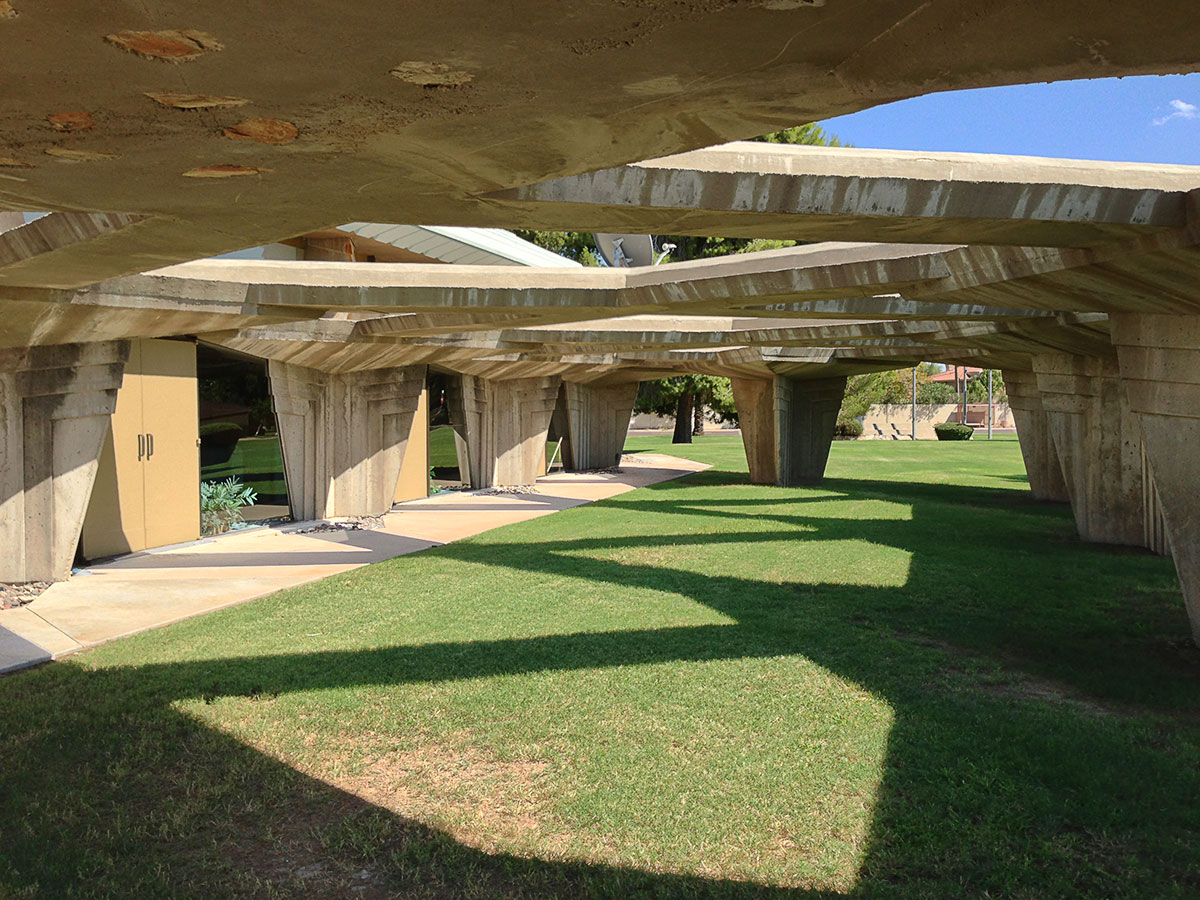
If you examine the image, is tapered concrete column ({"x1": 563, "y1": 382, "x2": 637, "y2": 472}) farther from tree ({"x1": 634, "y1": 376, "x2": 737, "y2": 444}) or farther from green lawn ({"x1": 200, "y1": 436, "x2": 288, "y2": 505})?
green lawn ({"x1": 200, "y1": 436, "x2": 288, "y2": 505})

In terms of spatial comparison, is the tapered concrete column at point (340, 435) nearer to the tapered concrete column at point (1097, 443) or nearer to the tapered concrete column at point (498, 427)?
the tapered concrete column at point (498, 427)

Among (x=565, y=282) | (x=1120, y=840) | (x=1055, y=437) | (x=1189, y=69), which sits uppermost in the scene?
(x=565, y=282)

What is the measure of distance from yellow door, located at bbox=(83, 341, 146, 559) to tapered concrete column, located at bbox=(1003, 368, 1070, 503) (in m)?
18.7

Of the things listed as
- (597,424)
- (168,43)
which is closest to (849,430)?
(597,424)

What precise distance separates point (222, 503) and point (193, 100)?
1455cm

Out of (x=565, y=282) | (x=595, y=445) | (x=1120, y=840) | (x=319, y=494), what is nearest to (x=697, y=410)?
(x=595, y=445)

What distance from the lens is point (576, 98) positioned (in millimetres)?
2717

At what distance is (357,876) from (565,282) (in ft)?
22.2

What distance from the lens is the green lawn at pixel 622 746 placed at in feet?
14.9

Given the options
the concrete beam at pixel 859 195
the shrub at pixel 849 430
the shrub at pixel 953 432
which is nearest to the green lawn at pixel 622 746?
the concrete beam at pixel 859 195

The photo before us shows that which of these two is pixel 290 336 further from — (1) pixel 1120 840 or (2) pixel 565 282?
(1) pixel 1120 840

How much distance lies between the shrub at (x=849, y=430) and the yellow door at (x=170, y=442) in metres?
46.9

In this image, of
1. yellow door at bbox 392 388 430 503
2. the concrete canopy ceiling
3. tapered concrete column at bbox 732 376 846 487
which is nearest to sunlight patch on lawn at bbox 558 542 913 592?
the concrete canopy ceiling

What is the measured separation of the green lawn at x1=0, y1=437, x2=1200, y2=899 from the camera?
4.53 m
